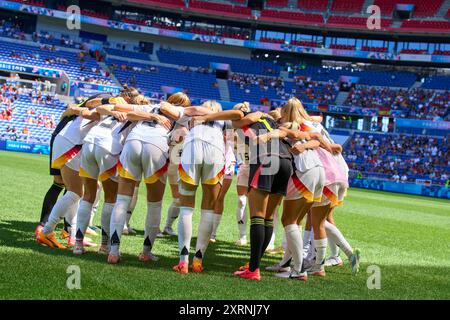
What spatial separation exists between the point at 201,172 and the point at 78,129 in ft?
7.27

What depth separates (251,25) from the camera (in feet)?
197

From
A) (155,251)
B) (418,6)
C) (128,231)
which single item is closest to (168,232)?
(128,231)

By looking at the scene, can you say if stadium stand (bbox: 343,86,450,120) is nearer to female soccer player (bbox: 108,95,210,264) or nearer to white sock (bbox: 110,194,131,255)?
female soccer player (bbox: 108,95,210,264)

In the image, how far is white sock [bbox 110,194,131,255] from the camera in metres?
6.92

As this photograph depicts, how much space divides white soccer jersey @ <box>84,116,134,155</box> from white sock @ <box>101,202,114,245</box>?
2.52ft

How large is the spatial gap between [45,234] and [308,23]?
53.0 meters

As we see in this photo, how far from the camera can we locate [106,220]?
768 cm

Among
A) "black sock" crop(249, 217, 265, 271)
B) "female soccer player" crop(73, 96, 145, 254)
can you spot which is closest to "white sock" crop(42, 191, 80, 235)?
"female soccer player" crop(73, 96, 145, 254)

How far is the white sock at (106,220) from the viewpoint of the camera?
7.66 meters

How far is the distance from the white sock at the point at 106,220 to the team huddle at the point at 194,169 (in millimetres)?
14

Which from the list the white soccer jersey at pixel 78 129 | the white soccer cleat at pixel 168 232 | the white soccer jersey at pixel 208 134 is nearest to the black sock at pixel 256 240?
the white soccer jersey at pixel 208 134

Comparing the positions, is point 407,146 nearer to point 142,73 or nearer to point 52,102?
point 142,73
